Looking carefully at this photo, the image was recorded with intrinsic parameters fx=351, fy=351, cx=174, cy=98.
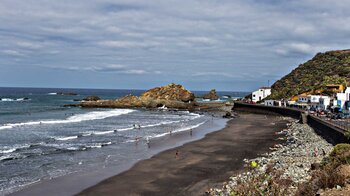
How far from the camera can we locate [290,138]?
39031mm

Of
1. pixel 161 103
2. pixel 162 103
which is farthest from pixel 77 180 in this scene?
pixel 162 103

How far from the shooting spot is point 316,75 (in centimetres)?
11075

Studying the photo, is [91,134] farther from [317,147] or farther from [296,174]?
[296,174]

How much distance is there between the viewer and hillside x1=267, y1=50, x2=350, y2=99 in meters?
98.5

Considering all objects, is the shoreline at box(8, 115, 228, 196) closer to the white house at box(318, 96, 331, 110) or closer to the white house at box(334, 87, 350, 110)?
the white house at box(334, 87, 350, 110)

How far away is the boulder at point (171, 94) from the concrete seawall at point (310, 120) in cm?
2558

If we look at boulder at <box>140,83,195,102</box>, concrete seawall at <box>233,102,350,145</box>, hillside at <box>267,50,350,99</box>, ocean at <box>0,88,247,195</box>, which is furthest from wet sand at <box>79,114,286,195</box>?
boulder at <box>140,83,195,102</box>

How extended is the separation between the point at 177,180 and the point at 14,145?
19.7 m

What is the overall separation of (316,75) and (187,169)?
316 feet

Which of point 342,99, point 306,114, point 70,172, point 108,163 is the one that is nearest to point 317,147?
point 108,163

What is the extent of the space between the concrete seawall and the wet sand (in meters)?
5.51

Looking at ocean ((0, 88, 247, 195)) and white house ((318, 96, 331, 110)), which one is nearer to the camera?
ocean ((0, 88, 247, 195))

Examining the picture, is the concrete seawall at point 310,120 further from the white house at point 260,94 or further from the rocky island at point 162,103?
the white house at point 260,94

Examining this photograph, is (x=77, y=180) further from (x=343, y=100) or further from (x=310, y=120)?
(x=343, y=100)
